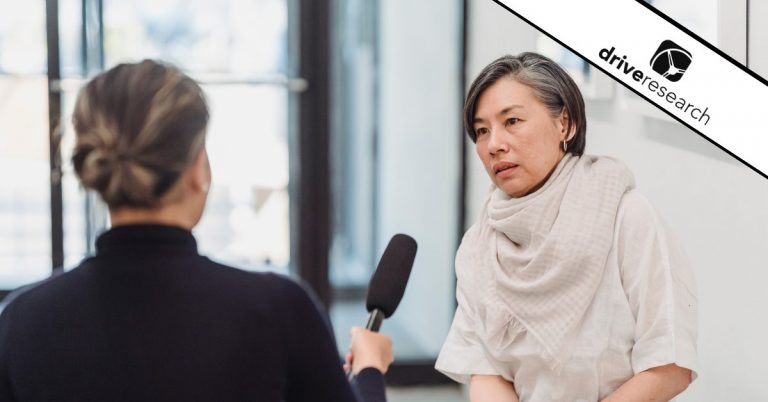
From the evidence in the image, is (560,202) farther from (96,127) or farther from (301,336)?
(96,127)

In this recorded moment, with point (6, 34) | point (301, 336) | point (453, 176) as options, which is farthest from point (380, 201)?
point (301, 336)

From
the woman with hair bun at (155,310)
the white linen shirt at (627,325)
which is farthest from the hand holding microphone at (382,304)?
the white linen shirt at (627,325)

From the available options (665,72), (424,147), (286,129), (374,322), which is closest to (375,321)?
(374,322)

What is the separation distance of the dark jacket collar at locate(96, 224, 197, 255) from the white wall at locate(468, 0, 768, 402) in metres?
1.38

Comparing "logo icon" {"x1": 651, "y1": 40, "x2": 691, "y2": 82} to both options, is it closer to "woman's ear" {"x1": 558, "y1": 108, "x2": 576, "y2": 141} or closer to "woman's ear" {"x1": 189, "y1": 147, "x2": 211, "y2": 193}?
"woman's ear" {"x1": 558, "y1": 108, "x2": 576, "y2": 141}

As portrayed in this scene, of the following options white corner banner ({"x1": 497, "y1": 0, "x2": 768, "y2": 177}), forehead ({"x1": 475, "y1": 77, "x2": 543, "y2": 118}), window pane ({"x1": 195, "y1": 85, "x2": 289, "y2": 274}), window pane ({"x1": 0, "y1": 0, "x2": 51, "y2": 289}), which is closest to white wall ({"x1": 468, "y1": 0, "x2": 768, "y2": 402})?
white corner banner ({"x1": 497, "y1": 0, "x2": 768, "y2": 177})

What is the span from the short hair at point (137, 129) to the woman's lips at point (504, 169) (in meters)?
0.92

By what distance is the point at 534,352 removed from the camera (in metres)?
2.03

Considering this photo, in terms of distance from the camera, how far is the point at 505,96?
2.05 meters

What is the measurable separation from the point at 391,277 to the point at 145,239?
1.59 ft

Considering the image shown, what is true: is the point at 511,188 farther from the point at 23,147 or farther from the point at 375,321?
the point at 23,147

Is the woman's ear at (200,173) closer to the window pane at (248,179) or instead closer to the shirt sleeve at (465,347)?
the shirt sleeve at (465,347)

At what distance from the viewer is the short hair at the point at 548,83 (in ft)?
6.64

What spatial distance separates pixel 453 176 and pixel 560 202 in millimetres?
2518
